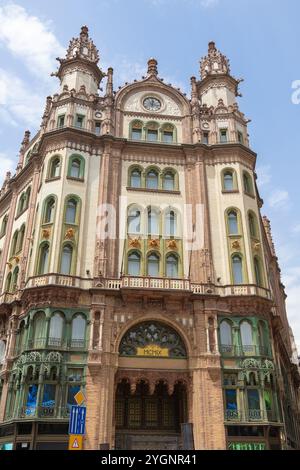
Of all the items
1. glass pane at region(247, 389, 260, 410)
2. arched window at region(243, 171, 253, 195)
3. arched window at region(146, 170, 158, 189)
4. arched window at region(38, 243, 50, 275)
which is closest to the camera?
glass pane at region(247, 389, 260, 410)

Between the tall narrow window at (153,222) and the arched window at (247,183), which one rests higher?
the arched window at (247,183)

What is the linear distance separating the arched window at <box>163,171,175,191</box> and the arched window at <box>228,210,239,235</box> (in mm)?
5876

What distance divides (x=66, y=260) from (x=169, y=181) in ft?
41.1

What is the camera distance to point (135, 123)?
43.8m

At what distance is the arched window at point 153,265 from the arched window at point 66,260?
6.41 m

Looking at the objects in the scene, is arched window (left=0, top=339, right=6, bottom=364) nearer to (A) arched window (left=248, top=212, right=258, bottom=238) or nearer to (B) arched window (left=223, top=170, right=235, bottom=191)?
(A) arched window (left=248, top=212, right=258, bottom=238)

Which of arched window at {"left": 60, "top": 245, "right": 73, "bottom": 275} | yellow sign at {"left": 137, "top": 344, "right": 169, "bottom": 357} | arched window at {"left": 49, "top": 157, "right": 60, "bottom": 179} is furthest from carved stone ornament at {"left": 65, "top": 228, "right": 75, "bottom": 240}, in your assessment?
yellow sign at {"left": 137, "top": 344, "right": 169, "bottom": 357}

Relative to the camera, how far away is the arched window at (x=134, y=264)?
120 feet

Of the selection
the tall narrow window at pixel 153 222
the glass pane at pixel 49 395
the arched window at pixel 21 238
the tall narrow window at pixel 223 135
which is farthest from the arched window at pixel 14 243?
the tall narrow window at pixel 223 135

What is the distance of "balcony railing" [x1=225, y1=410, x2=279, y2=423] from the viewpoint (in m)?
30.8

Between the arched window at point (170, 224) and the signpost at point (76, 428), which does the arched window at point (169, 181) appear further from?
the signpost at point (76, 428)

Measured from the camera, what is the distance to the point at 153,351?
3316 centimetres

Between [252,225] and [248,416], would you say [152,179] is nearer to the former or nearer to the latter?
[252,225]
